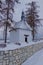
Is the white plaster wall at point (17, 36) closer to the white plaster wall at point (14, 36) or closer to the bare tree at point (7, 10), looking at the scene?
the white plaster wall at point (14, 36)

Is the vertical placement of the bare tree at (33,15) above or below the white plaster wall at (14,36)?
above

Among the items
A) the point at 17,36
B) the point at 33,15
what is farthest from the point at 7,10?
the point at 33,15

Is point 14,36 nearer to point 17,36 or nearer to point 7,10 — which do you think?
point 17,36

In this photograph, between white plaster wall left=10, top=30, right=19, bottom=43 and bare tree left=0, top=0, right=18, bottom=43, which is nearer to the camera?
bare tree left=0, top=0, right=18, bottom=43

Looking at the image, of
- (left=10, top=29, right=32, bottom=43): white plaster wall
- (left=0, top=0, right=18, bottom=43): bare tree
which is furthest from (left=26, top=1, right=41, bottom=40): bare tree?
(left=0, top=0, right=18, bottom=43): bare tree

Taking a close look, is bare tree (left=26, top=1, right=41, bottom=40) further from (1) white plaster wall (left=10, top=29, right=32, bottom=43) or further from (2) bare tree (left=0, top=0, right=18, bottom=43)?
(2) bare tree (left=0, top=0, right=18, bottom=43)

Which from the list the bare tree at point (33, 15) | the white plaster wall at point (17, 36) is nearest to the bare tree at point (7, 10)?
the white plaster wall at point (17, 36)

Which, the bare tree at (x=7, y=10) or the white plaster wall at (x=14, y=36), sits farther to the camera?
the white plaster wall at (x=14, y=36)

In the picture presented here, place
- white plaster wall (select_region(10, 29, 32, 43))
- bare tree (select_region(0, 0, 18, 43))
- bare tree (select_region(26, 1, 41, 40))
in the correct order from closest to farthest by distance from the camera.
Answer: bare tree (select_region(0, 0, 18, 43)) → white plaster wall (select_region(10, 29, 32, 43)) → bare tree (select_region(26, 1, 41, 40))

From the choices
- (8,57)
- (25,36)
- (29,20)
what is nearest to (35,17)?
(29,20)

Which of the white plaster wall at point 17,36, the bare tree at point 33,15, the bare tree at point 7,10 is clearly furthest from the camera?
the bare tree at point 33,15

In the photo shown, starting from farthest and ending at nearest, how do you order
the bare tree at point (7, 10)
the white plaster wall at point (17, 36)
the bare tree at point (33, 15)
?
the bare tree at point (33, 15) < the white plaster wall at point (17, 36) < the bare tree at point (7, 10)

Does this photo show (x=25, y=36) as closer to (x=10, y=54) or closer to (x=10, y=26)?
(x=10, y=26)

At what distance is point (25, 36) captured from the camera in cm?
1659
